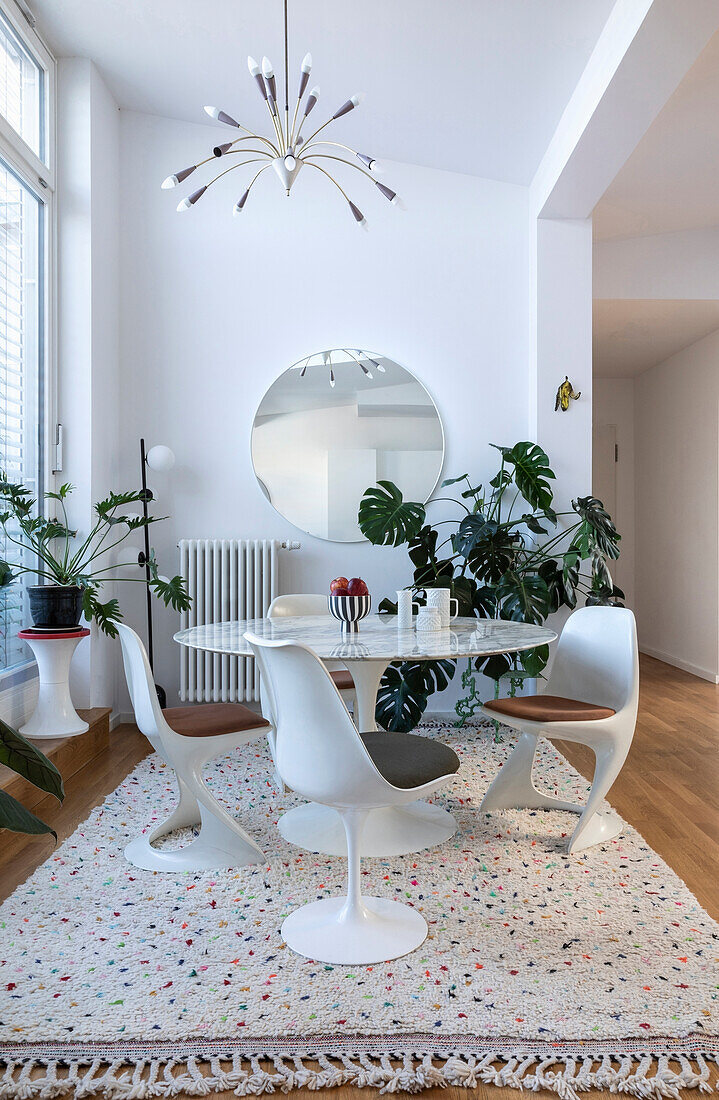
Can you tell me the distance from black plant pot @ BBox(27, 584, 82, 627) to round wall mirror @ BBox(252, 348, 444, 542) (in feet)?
4.25

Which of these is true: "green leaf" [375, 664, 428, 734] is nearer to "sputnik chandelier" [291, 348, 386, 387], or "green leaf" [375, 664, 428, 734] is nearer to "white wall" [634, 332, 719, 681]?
"sputnik chandelier" [291, 348, 386, 387]

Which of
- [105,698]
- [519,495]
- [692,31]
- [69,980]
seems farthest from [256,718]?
[692,31]

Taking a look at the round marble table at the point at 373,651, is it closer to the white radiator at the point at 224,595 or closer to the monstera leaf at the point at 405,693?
the monstera leaf at the point at 405,693

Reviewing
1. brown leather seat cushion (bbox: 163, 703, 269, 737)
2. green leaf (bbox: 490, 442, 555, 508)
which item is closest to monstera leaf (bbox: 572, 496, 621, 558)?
green leaf (bbox: 490, 442, 555, 508)

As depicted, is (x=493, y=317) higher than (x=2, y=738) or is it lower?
higher

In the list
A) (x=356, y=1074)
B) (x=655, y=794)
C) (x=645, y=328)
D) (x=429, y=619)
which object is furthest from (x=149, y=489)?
(x=645, y=328)

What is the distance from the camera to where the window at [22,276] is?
354 centimetres

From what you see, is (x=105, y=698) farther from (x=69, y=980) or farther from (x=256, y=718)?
(x=69, y=980)

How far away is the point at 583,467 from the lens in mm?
4266

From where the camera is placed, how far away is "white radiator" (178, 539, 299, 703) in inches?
167

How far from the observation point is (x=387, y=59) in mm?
3434

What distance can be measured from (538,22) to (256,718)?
8.99ft

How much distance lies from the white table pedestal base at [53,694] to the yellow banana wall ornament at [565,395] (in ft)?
8.57

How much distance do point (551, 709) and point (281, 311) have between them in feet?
9.22
